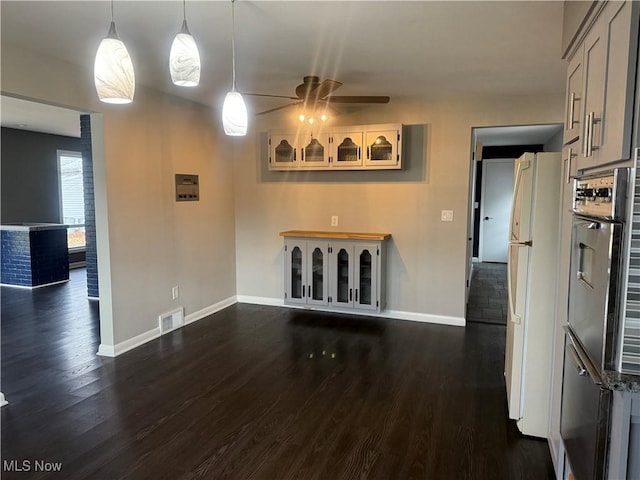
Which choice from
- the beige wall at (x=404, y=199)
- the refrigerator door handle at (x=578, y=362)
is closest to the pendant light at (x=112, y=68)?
the refrigerator door handle at (x=578, y=362)

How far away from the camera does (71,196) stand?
8.02 m

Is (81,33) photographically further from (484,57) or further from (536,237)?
(536,237)

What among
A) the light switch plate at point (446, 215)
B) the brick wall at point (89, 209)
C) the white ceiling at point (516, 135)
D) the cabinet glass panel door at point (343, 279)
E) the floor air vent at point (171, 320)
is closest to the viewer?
the floor air vent at point (171, 320)

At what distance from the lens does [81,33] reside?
2613 mm

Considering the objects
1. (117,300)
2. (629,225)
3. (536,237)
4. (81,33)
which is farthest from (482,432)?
(81,33)

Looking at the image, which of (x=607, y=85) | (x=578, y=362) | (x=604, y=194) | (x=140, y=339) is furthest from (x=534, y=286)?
(x=140, y=339)

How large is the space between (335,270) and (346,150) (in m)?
1.29

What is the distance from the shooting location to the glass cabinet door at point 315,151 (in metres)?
4.64

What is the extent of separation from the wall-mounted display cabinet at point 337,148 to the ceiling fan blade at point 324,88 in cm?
121

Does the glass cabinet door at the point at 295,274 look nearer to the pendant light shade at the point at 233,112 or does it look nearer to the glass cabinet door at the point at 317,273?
the glass cabinet door at the point at 317,273

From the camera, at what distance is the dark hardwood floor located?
2.22 metres

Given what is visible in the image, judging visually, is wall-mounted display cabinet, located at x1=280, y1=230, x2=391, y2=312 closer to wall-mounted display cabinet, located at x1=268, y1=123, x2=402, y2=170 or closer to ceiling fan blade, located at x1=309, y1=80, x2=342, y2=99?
wall-mounted display cabinet, located at x1=268, y1=123, x2=402, y2=170

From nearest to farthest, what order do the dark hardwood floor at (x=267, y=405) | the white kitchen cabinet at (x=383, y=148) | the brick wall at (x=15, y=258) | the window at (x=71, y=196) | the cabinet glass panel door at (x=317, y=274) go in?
the dark hardwood floor at (x=267, y=405) < the white kitchen cabinet at (x=383, y=148) < the cabinet glass panel door at (x=317, y=274) < the brick wall at (x=15, y=258) < the window at (x=71, y=196)

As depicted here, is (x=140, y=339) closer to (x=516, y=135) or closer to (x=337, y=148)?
(x=337, y=148)
